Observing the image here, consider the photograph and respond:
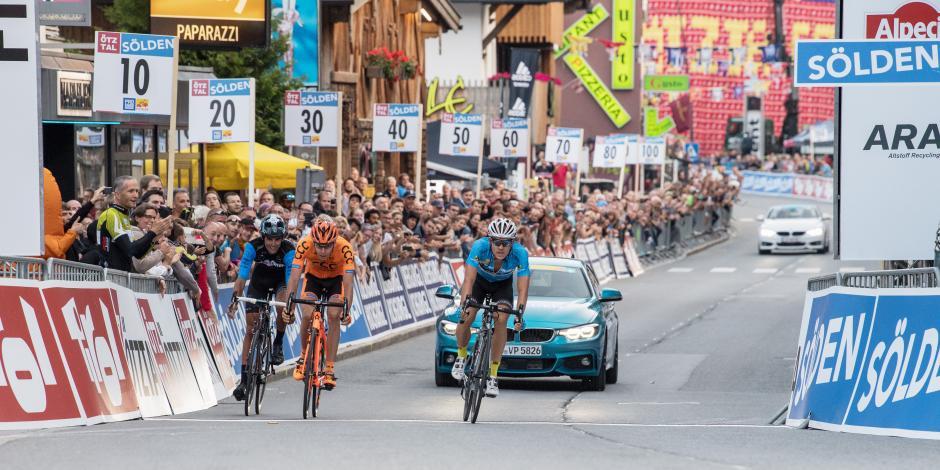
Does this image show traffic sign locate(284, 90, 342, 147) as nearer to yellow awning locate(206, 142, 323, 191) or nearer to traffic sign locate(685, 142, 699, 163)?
yellow awning locate(206, 142, 323, 191)

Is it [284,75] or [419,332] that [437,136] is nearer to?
[284,75]

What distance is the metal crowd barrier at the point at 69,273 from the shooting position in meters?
12.2

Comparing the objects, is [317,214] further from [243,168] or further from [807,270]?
[807,270]

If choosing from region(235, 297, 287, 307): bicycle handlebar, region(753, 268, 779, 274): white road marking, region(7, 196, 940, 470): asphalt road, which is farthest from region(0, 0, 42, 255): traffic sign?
region(753, 268, 779, 274): white road marking

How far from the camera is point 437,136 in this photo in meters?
48.5

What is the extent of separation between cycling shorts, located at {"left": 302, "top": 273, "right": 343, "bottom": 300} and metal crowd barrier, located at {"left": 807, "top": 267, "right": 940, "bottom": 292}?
401 cm

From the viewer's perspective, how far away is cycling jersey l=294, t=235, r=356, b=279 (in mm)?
14694

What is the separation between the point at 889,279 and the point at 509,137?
2640 cm

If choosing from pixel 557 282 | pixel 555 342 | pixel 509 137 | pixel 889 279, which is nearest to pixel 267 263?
pixel 555 342

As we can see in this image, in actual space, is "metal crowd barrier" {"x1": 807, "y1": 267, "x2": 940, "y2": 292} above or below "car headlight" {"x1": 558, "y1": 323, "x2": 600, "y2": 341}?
above

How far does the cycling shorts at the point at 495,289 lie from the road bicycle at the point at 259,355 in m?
1.66

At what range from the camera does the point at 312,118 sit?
2662cm

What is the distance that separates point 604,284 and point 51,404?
97.6ft

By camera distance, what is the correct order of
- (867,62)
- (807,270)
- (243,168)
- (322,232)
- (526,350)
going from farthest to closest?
(807,270)
(243,168)
(526,350)
(867,62)
(322,232)
